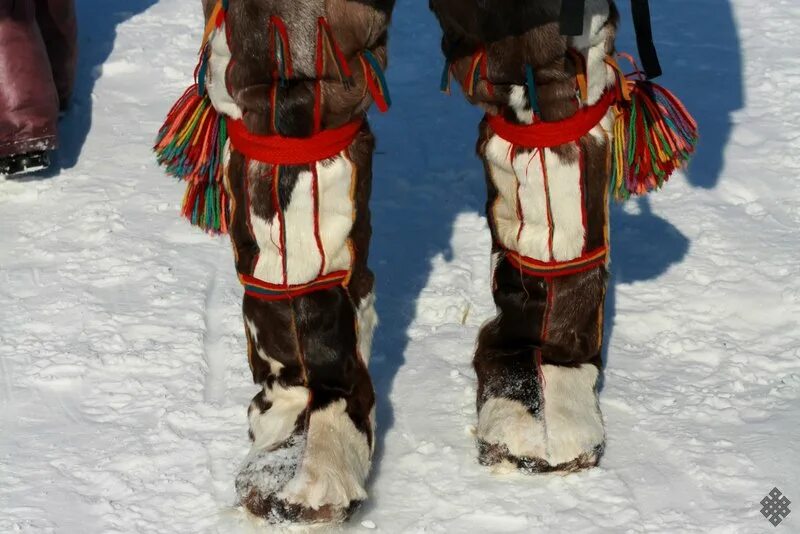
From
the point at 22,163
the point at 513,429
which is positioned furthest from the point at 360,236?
the point at 22,163

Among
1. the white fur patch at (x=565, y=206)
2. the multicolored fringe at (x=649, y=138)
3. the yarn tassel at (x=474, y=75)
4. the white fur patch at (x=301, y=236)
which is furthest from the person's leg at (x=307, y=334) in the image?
the multicolored fringe at (x=649, y=138)

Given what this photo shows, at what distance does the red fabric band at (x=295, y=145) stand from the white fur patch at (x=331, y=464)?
15.1 inches

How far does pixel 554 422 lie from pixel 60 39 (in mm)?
1886

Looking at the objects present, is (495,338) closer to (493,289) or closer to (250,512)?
(493,289)

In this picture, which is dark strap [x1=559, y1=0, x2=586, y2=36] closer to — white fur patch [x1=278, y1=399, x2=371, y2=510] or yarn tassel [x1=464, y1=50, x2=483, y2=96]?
yarn tassel [x1=464, y1=50, x2=483, y2=96]

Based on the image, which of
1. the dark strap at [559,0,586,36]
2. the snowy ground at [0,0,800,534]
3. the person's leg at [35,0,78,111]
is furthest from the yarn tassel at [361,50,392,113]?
the person's leg at [35,0,78,111]

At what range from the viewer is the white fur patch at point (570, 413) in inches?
69.7

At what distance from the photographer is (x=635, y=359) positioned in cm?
209

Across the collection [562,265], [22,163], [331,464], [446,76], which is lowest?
[22,163]

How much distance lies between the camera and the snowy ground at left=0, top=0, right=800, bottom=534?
1.76 metres

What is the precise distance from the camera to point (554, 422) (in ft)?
5.88

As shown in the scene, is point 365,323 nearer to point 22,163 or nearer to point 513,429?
point 513,429

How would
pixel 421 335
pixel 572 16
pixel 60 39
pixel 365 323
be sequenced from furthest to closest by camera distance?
1. pixel 60 39
2. pixel 421 335
3. pixel 365 323
4. pixel 572 16

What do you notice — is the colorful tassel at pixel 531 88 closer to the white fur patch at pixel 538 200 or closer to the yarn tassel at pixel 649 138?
the white fur patch at pixel 538 200
